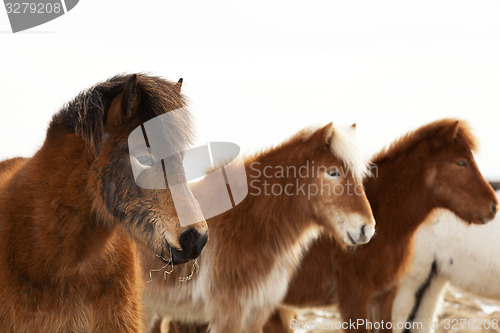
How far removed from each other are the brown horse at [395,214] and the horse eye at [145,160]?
10.7 feet

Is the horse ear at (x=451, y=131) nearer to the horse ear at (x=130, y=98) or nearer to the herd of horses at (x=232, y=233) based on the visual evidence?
the herd of horses at (x=232, y=233)

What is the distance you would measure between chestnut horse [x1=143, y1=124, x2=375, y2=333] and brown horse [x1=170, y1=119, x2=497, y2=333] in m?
0.57

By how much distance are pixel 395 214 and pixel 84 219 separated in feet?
12.4

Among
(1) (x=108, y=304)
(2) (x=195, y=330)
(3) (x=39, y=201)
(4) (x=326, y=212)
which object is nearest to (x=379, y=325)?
(4) (x=326, y=212)

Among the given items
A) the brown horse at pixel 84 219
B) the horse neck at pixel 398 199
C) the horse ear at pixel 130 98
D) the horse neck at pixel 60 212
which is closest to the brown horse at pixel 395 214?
the horse neck at pixel 398 199

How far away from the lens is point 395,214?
5.21 m

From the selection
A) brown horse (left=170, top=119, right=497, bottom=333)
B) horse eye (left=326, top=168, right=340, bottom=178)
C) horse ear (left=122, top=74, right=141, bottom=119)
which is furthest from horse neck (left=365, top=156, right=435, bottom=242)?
horse ear (left=122, top=74, right=141, bottom=119)

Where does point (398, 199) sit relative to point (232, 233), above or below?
below

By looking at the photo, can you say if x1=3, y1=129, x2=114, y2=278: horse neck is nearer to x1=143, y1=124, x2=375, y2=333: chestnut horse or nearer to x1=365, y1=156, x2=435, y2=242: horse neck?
x1=143, y1=124, x2=375, y2=333: chestnut horse

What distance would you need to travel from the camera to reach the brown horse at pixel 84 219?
6.94 feet

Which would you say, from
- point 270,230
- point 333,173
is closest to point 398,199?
point 333,173

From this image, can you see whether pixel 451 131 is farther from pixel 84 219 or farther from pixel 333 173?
pixel 84 219

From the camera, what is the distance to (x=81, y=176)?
2174 mm

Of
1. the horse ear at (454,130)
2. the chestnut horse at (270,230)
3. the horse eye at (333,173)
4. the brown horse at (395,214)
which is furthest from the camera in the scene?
the horse ear at (454,130)
